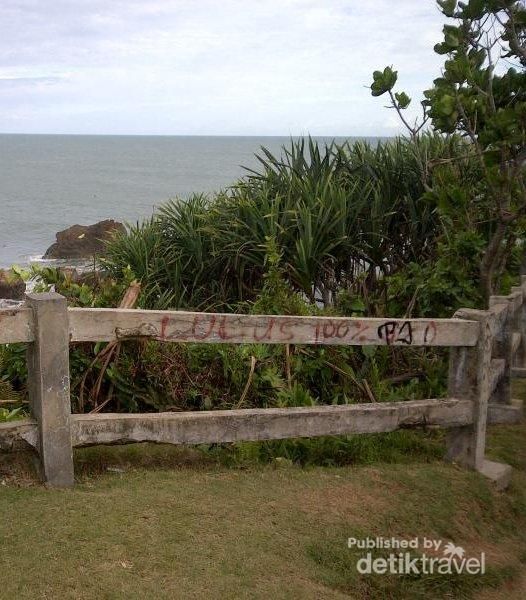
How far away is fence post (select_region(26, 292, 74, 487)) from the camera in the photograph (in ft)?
11.8

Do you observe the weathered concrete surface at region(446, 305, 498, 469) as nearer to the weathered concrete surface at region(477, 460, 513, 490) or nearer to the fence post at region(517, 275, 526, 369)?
the weathered concrete surface at region(477, 460, 513, 490)

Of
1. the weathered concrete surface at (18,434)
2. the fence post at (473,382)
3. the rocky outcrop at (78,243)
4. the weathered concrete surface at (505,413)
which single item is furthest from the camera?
the rocky outcrop at (78,243)

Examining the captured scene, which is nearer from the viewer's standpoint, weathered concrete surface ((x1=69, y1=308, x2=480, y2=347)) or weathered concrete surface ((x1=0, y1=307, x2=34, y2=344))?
weathered concrete surface ((x1=0, y1=307, x2=34, y2=344))

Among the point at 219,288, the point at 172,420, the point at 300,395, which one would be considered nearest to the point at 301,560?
the point at 172,420

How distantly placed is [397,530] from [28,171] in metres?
101

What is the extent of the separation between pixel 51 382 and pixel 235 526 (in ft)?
3.67

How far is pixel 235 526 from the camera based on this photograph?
355cm

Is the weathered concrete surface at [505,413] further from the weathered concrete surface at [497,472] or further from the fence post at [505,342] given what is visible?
the weathered concrete surface at [497,472]

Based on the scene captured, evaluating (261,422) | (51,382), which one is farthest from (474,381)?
(51,382)

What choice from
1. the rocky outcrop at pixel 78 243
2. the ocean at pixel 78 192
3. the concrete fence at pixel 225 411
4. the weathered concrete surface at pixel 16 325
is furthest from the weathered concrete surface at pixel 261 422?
the rocky outcrop at pixel 78 243

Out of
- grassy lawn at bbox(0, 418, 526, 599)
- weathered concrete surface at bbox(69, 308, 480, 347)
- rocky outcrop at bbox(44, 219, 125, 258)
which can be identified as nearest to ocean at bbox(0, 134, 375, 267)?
rocky outcrop at bbox(44, 219, 125, 258)

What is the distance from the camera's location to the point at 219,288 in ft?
27.3

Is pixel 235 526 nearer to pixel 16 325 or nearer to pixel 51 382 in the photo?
pixel 51 382

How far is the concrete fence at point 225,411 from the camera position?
144 inches
